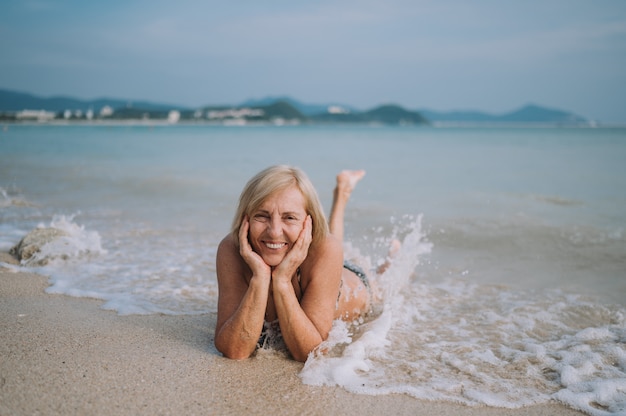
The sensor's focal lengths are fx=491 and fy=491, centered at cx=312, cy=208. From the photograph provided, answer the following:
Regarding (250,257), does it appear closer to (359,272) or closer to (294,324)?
(294,324)

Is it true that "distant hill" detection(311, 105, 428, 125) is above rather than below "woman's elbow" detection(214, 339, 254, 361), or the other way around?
above

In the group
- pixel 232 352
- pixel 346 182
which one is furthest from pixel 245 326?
pixel 346 182

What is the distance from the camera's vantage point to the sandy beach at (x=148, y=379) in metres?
2.88

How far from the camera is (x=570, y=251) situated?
7750mm

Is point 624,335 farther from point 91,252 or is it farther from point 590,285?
point 91,252

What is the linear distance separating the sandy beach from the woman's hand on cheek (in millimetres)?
719

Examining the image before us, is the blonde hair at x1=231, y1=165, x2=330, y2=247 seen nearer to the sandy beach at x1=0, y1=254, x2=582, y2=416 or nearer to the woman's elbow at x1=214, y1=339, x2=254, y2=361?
the woman's elbow at x1=214, y1=339, x2=254, y2=361

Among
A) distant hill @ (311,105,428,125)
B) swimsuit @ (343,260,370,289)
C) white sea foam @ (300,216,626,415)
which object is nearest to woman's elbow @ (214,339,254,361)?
white sea foam @ (300,216,626,415)

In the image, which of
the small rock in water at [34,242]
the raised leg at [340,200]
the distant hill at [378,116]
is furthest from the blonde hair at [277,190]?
the distant hill at [378,116]

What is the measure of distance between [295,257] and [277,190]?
1.58ft

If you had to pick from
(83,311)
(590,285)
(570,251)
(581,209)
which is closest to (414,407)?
(83,311)

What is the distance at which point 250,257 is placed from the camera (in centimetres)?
334

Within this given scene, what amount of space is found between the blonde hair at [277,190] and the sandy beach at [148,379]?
0.97m

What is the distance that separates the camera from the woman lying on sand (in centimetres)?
336
